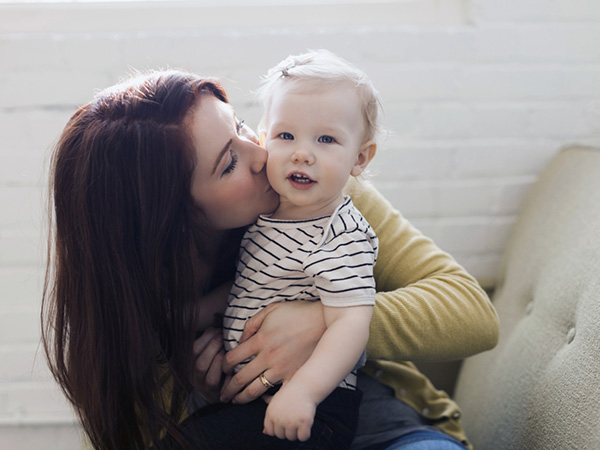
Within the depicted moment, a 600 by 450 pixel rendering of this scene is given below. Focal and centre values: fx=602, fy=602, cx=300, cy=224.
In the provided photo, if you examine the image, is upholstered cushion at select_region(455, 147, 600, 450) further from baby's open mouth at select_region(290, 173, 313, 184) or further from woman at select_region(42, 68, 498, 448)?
baby's open mouth at select_region(290, 173, 313, 184)

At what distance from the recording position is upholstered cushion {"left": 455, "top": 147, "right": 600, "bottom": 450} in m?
0.95

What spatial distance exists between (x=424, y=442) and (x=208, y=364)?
0.39 metres

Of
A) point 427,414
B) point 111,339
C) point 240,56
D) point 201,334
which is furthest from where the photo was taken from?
point 240,56

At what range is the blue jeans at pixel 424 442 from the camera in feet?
3.32

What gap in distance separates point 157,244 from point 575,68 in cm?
117

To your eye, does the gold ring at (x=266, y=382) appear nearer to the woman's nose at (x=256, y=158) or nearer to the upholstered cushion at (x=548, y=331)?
the woman's nose at (x=256, y=158)

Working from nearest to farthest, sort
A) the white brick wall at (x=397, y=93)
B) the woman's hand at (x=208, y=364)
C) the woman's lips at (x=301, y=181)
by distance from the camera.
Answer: the woman's lips at (x=301, y=181) → the woman's hand at (x=208, y=364) → the white brick wall at (x=397, y=93)

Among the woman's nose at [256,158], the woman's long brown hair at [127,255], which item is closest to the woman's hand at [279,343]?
the woman's long brown hair at [127,255]

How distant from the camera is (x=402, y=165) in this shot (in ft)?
5.00

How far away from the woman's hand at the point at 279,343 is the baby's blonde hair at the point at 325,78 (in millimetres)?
285

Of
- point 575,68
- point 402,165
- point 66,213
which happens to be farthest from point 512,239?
point 66,213

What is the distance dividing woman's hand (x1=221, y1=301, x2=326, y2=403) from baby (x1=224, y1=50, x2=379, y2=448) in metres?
0.02

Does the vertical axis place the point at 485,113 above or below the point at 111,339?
above

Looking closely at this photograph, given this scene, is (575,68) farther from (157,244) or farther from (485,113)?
(157,244)
